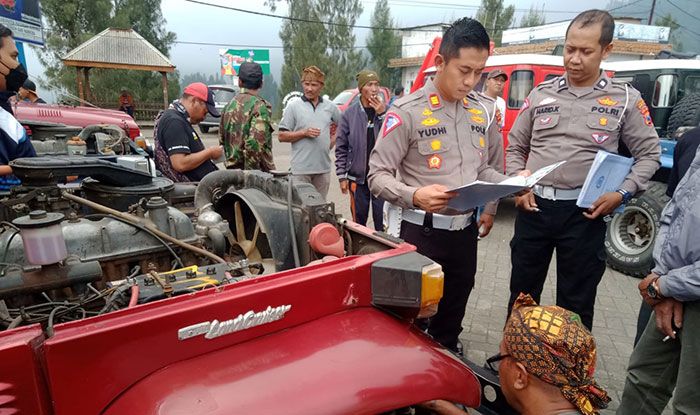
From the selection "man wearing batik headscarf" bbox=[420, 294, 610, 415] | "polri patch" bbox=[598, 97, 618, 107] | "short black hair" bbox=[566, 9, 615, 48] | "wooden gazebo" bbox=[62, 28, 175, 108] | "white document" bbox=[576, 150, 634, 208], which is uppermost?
"wooden gazebo" bbox=[62, 28, 175, 108]

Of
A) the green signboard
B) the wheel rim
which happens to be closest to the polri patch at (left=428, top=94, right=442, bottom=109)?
the wheel rim

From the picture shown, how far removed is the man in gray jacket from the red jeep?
0.80 metres

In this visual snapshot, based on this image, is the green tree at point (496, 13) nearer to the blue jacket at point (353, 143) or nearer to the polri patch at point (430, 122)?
the blue jacket at point (353, 143)

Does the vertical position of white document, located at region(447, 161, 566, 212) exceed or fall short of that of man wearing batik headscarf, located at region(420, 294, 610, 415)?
it exceeds it

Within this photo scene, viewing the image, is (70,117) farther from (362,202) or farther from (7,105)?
(362,202)

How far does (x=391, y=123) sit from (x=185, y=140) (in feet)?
6.63

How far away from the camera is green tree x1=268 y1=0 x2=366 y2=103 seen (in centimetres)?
3666

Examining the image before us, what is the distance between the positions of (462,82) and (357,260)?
3.84ft

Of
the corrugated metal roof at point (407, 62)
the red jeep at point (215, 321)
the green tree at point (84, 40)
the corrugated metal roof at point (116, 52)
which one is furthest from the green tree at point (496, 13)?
the red jeep at point (215, 321)

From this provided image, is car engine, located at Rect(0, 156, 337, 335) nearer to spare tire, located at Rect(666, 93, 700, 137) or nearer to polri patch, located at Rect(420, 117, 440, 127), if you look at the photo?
polri patch, located at Rect(420, 117, 440, 127)

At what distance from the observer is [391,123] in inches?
89.6

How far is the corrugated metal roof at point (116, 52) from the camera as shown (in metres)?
15.8

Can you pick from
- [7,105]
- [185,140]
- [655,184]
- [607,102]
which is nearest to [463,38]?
[607,102]

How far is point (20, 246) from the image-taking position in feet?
5.55
